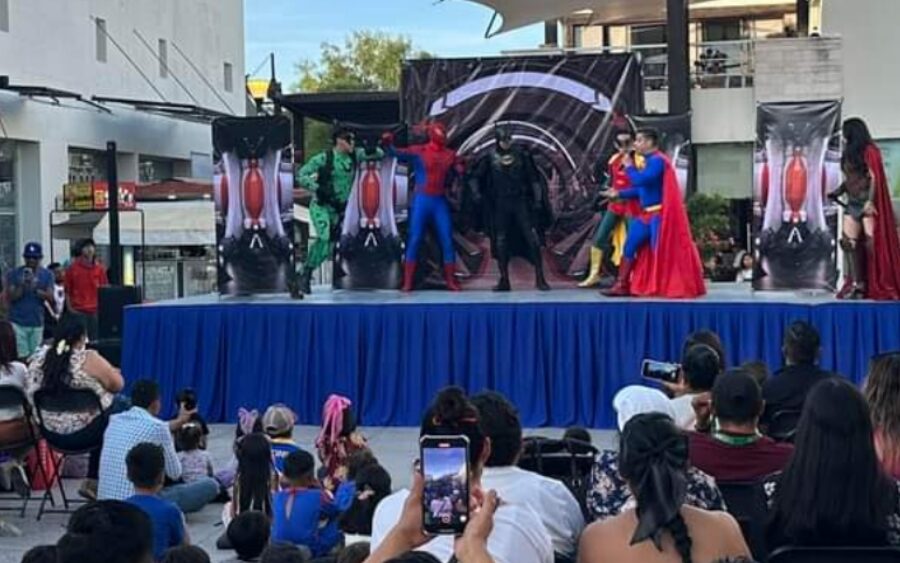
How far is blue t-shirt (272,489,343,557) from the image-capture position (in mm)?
4727

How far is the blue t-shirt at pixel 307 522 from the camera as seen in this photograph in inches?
186

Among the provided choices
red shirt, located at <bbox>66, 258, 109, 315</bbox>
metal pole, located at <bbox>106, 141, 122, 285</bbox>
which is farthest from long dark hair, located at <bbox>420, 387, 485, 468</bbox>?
metal pole, located at <bbox>106, 141, 122, 285</bbox>

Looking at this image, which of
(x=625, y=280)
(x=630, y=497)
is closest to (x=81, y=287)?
(x=625, y=280)

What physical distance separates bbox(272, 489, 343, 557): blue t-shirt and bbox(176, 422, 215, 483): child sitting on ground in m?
2.33

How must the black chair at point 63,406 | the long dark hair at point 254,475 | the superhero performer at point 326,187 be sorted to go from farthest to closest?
the superhero performer at point 326,187, the black chair at point 63,406, the long dark hair at point 254,475

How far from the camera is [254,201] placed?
11.4m

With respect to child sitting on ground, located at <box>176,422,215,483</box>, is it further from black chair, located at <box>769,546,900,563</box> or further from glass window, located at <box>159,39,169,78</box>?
glass window, located at <box>159,39,169,78</box>

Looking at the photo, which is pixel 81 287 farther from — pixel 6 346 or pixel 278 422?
pixel 278 422

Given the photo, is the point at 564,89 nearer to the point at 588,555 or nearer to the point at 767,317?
the point at 767,317

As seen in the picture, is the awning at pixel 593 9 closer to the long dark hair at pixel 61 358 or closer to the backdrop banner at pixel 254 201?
the backdrop banner at pixel 254 201

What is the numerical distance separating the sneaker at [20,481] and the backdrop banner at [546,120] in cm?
592

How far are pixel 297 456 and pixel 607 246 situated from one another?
7.29 meters

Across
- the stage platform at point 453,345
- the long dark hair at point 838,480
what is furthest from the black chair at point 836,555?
the stage platform at point 453,345

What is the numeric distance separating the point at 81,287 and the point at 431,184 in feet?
14.9
